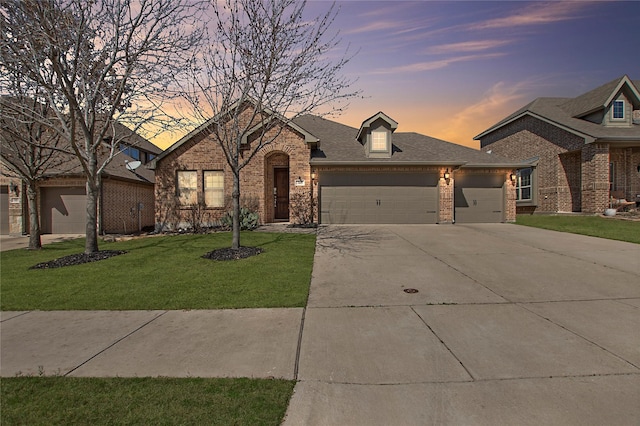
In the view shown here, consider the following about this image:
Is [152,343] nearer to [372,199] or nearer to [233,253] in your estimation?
[233,253]

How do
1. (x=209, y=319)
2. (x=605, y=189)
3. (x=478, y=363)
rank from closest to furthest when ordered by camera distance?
(x=478, y=363) < (x=209, y=319) < (x=605, y=189)

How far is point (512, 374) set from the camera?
2.81 meters

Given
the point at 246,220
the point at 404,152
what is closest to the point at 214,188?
the point at 246,220

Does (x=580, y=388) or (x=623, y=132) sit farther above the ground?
(x=623, y=132)

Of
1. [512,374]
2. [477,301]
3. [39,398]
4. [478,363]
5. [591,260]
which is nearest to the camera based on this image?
[39,398]

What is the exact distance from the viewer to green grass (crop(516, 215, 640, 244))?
10.6 m

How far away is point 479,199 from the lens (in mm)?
15562

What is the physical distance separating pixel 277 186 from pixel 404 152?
716 cm

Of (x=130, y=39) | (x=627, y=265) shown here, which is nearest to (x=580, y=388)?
(x=627, y=265)

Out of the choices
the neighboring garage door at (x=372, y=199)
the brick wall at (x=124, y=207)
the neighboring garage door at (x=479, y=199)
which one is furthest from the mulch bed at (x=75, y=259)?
the neighboring garage door at (x=479, y=199)

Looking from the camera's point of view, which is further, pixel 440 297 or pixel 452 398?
pixel 440 297

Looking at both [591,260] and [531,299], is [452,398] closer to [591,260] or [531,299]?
[531,299]

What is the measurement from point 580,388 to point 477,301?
87.3 inches

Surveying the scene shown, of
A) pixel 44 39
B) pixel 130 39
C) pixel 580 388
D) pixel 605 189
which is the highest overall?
pixel 130 39
